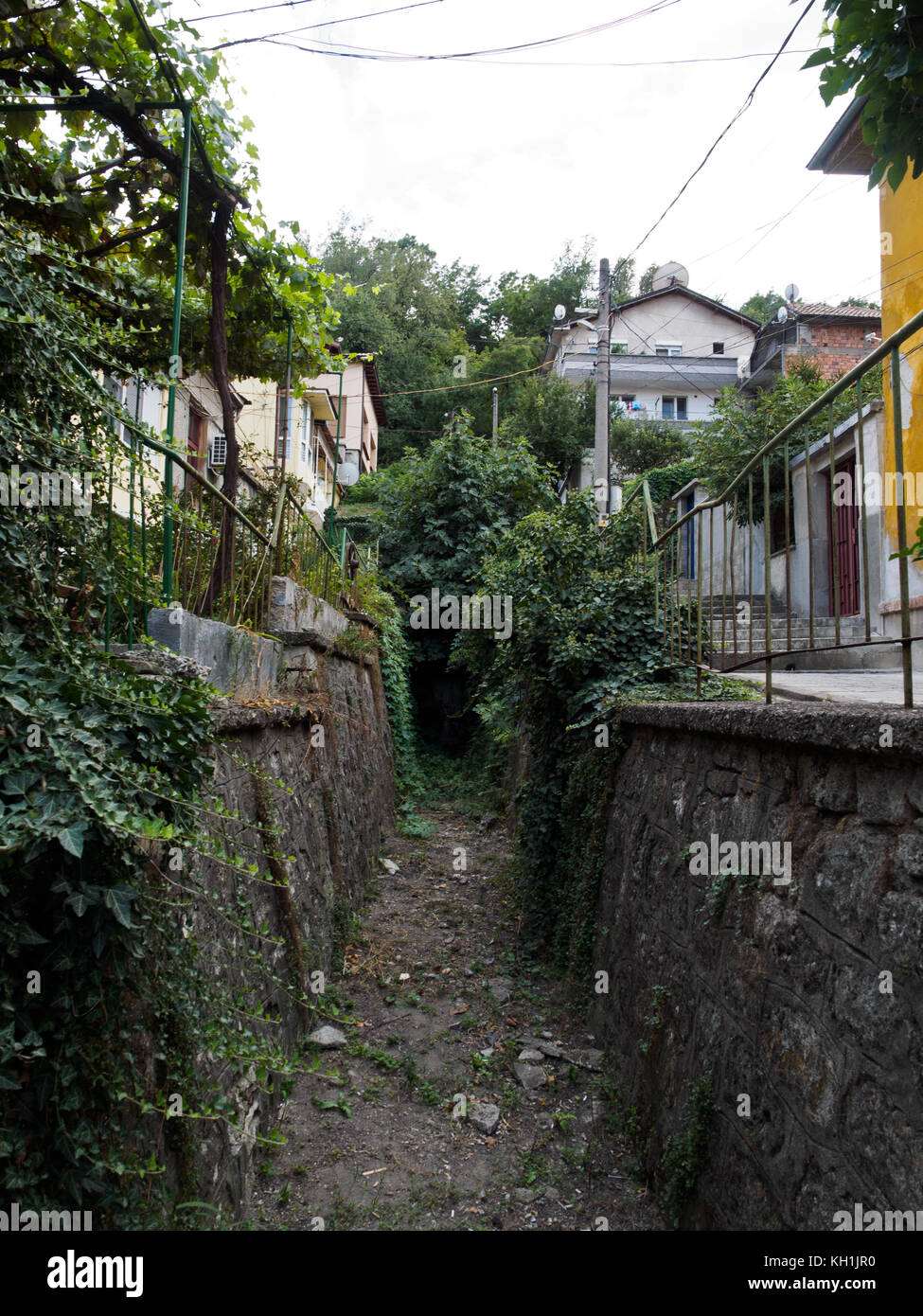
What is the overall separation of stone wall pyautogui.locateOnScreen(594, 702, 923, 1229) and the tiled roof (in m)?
24.0

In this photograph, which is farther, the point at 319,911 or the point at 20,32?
the point at 319,911

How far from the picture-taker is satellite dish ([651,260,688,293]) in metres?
31.5

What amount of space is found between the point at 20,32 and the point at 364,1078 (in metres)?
6.41

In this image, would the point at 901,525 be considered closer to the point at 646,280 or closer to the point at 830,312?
the point at 830,312

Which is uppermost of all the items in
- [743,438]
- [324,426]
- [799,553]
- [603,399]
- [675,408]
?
[675,408]

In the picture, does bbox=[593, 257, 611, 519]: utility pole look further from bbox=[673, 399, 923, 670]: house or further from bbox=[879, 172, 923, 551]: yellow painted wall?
bbox=[879, 172, 923, 551]: yellow painted wall

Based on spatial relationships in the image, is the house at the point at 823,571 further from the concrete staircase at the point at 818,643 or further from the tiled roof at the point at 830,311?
the tiled roof at the point at 830,311

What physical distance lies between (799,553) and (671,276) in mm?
24685

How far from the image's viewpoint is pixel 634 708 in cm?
501

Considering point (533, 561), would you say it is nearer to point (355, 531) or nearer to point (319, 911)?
point (319, 911)

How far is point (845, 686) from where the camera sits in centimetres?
504

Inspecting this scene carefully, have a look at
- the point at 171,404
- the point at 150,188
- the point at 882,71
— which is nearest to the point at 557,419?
the point at 150,188

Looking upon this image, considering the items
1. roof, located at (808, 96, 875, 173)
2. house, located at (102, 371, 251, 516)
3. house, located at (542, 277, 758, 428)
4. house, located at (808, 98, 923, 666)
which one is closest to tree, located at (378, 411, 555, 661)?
house, located at (102, 371, 251, 516)
